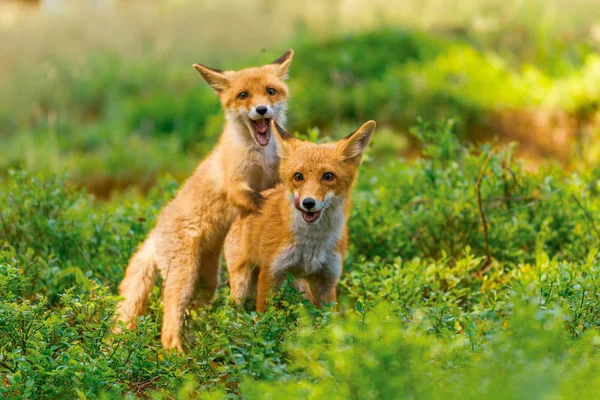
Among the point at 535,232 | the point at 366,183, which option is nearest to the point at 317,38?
the point at 366,183

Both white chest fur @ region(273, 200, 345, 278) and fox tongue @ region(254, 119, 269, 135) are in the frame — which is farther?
fox tongue @ region(254, 119, 269, 135)

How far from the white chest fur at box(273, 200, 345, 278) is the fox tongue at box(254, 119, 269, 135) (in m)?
0.92

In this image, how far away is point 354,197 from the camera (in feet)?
25.8

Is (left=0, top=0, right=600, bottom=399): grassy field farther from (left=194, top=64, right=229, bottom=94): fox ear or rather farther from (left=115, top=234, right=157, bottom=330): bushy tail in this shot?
(left=194, top=64, right=229, bottom=94): fox ear

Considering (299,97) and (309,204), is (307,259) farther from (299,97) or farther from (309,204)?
(299,97)

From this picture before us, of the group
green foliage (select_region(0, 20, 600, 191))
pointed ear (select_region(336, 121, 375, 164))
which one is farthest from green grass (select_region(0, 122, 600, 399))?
green foliage (select_region(0, 20, 600, 191))

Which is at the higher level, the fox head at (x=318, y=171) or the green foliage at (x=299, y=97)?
the fox head at (x=318, y=171)

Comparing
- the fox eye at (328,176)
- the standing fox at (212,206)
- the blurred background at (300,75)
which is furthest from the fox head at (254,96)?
the blurred background at (300,75)

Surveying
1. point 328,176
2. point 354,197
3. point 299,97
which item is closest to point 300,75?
point 299,97

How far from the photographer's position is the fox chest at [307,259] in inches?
217

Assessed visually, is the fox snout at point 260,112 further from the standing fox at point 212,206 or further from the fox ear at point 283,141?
the fox ear at point 283,141

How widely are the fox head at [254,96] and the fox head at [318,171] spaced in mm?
492

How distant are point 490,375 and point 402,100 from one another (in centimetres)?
1021

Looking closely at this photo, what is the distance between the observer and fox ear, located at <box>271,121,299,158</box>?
5711 millimetres
